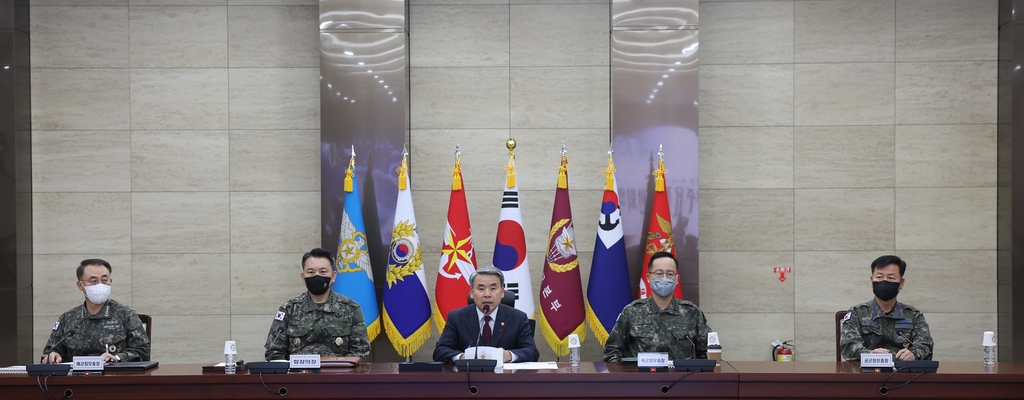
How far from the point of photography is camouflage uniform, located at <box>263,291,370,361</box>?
4.08m

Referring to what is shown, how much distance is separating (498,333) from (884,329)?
1.93 metres

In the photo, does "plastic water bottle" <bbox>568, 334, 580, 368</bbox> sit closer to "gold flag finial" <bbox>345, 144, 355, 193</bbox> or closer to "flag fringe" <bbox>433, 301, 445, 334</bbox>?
"flag fringe" <bbox>433, 301, 445, 334</bbox>

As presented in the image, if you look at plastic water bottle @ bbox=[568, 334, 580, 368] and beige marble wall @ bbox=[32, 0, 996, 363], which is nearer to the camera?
plastic water bottle @ bbox=[568, 334, 580, 368]

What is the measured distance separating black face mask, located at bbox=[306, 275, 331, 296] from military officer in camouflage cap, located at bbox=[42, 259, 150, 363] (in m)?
0.92

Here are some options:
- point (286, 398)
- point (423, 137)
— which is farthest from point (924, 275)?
point (286, 398)

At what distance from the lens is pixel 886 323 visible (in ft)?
13.1

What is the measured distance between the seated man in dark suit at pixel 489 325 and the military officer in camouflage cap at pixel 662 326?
1.39ft

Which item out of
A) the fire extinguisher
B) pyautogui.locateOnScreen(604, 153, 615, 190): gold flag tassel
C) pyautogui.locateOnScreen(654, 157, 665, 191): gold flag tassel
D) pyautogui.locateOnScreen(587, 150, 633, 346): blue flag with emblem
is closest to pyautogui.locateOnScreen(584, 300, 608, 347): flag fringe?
pyautogui.locateOnScreen(587, 150, 633, 346): blue flag with emblem

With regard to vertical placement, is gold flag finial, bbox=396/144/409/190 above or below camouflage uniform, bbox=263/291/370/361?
above

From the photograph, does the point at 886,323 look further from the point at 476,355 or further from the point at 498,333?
the point at 476,355

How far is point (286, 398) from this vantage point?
3.31 meters

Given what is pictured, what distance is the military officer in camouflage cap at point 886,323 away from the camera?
390 centimetres

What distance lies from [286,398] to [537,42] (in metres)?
3.12

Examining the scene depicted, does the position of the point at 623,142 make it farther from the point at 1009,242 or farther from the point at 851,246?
the point at 1009,242
